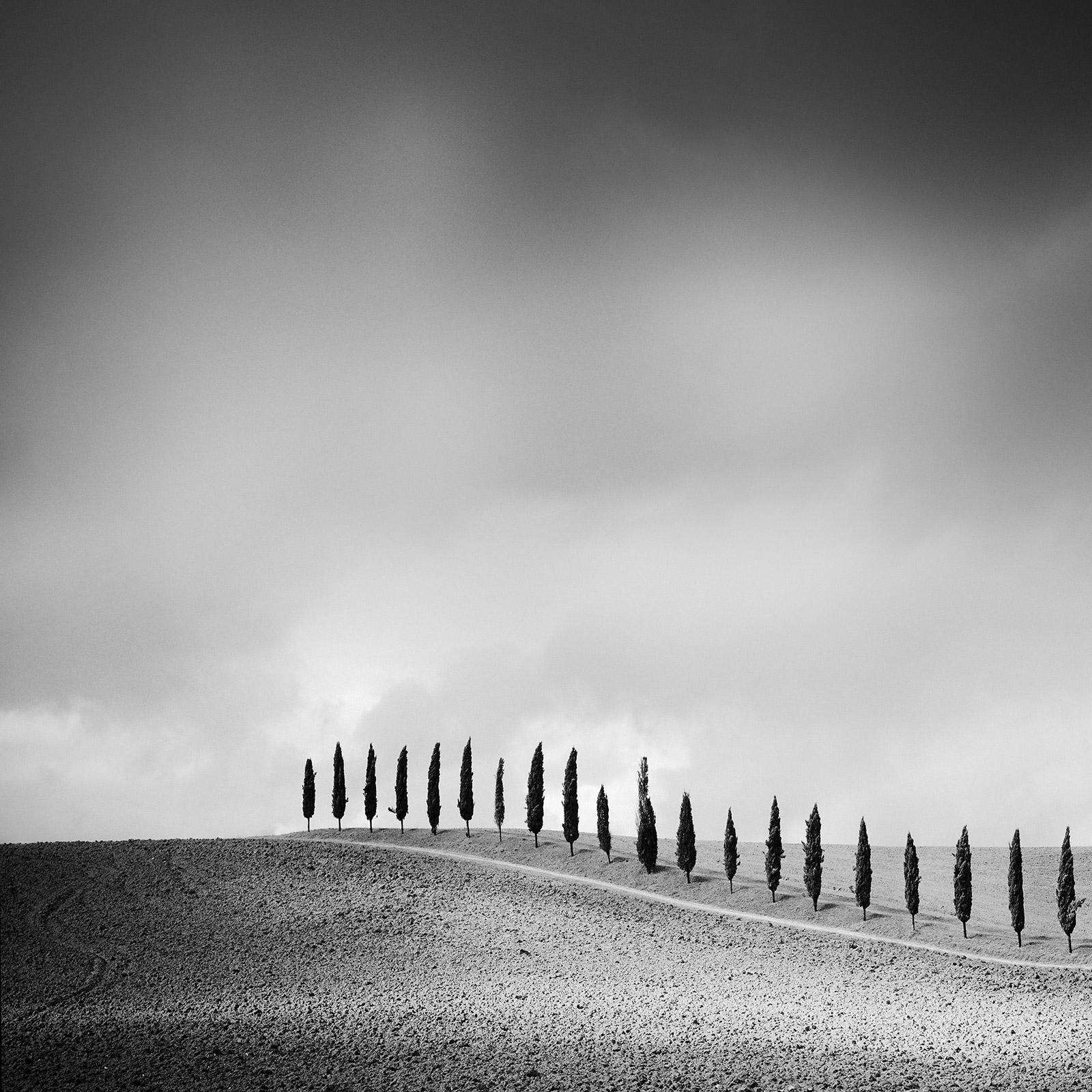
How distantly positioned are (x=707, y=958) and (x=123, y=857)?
4331cm

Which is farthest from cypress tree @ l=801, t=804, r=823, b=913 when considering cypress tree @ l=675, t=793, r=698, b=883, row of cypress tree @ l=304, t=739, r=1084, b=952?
cypress tree @ l=675, t=793, r=698, b=883

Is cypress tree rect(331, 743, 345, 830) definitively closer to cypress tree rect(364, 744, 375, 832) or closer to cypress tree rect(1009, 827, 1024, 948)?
cypress tree rect(364, 744, 375, 832)

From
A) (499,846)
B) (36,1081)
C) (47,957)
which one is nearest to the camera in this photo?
(36,1081)

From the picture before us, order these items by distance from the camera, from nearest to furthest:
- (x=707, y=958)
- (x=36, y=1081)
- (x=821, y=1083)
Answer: (x=36, y=1081) → (x=821, y=1083) → (x=707, y=958)

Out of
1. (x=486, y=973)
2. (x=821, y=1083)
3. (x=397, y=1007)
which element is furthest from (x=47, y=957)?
(x=821, y=1083)

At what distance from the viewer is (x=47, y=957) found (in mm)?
52500

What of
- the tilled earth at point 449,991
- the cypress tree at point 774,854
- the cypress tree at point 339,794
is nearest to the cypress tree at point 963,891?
the tilled earth at point 449,991

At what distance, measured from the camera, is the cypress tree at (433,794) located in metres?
94.5

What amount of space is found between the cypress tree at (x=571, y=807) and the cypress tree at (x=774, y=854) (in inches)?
692

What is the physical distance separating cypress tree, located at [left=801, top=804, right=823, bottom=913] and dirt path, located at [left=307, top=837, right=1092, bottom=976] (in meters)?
3.72

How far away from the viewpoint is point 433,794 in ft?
311

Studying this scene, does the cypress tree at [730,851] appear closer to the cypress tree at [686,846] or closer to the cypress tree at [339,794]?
the cypress tree at [686,846]

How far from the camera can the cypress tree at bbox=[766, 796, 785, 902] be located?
257ft

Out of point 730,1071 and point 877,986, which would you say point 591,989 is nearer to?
point 730,1071
